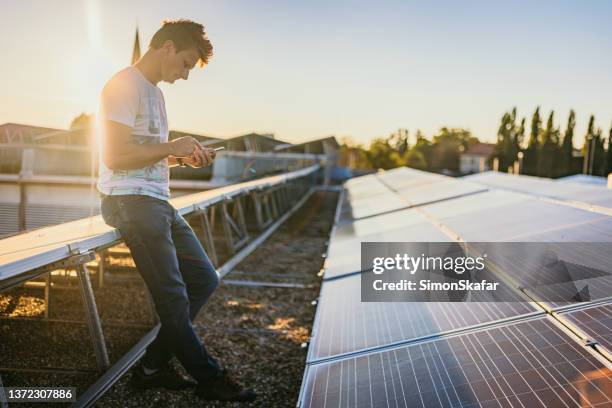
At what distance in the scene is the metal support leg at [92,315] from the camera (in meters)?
3.07

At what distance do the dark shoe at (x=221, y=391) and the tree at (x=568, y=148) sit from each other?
245 ft

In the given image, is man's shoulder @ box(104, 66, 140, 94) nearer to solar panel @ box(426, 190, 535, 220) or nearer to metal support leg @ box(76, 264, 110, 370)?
metal support leg @ box(76, 264, 110, 370)

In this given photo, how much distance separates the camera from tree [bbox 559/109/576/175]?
67.9 meters

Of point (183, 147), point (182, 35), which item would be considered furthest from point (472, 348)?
point (182, 35)

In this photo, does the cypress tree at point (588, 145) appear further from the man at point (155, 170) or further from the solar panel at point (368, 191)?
the man at point (155, 170)

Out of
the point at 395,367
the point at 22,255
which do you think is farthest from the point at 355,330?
the point at 22,255

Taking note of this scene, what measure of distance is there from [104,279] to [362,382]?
5026 mm

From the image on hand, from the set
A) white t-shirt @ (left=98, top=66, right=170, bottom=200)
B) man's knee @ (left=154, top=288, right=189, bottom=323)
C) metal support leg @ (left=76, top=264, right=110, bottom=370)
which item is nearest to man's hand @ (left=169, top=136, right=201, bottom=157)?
white t-shirt @ (left=98, top=66, right=170, bottom=200)

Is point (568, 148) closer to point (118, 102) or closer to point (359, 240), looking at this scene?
point (359, 240)

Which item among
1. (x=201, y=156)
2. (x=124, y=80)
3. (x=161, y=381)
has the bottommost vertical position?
(x=161, y=381)

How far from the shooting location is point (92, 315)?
125 inches

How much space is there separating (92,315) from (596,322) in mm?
2934

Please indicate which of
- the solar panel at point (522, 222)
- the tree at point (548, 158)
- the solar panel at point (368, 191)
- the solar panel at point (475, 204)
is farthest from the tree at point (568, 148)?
the solar panel at point (522, 222)

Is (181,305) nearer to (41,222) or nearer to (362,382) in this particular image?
(362,382)
